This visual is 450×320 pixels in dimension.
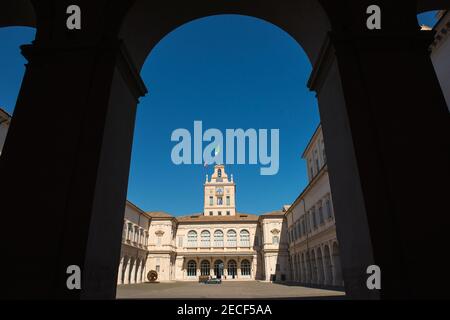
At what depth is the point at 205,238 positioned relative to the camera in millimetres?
54875

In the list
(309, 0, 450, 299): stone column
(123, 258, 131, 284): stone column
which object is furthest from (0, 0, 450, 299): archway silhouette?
(123, 258, 131, 284): stone column

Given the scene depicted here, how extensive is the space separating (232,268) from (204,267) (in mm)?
Result: 5353

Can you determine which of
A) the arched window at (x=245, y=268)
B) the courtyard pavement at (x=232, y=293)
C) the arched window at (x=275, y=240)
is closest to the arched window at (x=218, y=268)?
the arched window at (x=245, y=268)

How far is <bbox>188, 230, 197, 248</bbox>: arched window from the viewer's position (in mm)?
54438

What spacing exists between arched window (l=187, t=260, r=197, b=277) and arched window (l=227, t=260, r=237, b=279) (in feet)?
20.7

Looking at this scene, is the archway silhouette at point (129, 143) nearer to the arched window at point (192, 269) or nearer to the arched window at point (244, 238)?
the arched window at point (244, 238)

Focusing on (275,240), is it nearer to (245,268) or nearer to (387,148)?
(245,268)

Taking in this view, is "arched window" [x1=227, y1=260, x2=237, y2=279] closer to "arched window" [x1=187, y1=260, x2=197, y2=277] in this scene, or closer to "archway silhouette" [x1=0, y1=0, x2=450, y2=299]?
"arched window" [x1=187, y1=260, x2=197, y2=277]

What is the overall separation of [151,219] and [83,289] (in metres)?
47.8

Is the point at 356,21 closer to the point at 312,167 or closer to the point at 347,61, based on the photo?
the point at 347,61

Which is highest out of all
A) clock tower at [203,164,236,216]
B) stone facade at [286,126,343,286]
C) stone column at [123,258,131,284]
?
clock tower at [203,164,236,216]

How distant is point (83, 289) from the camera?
4074 mm

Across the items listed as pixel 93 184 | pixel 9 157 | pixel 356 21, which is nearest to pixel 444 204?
pixel 356 21
